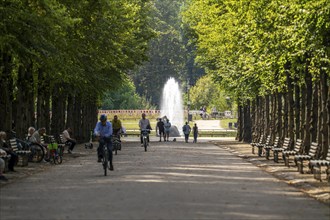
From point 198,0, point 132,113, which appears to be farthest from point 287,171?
point 132,113

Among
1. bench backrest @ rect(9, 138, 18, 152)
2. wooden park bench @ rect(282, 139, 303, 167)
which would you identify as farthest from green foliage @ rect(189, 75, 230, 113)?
bench backrest @ rect(9, 138, 18, 152)

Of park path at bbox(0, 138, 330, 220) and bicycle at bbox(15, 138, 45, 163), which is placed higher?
bicycle at bbox(15, 138, 45, 163)

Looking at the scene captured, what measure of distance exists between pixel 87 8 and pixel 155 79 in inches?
5494

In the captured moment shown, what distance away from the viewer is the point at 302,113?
4131cm

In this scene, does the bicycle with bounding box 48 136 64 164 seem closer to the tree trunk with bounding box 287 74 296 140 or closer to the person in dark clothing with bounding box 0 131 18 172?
the person in dark clothing with bounding box 0 131 18 172

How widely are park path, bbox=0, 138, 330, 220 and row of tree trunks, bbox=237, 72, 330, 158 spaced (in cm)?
486

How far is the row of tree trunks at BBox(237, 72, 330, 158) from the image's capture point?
3532 cm

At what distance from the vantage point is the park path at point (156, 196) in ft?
56.2

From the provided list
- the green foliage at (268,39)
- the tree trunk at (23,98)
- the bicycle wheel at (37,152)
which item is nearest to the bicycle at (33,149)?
the bicycle wheel at (37,152)

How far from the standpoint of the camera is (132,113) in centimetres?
14138

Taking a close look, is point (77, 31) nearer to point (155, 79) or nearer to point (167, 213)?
point (167, 213)

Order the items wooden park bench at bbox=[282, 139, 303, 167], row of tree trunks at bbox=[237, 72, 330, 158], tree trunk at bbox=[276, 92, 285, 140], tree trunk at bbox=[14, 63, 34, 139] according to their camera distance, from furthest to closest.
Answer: tree trunk at bbox=[276, 92, 285, 140], tree trunk at bbox=[14, 63, 34, 139], row of tree trunks at bbox=[237, 72, 330, 158], wooden park bench at bbox=[282, 139, 303, 167]

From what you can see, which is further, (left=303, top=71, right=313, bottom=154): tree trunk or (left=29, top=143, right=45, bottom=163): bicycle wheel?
(left=303, top=71, right=313, bottom=154): tree trunk

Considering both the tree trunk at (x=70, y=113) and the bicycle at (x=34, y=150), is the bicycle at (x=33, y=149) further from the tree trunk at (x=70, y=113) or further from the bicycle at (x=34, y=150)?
the tree trunk at (x=70, y=113)
